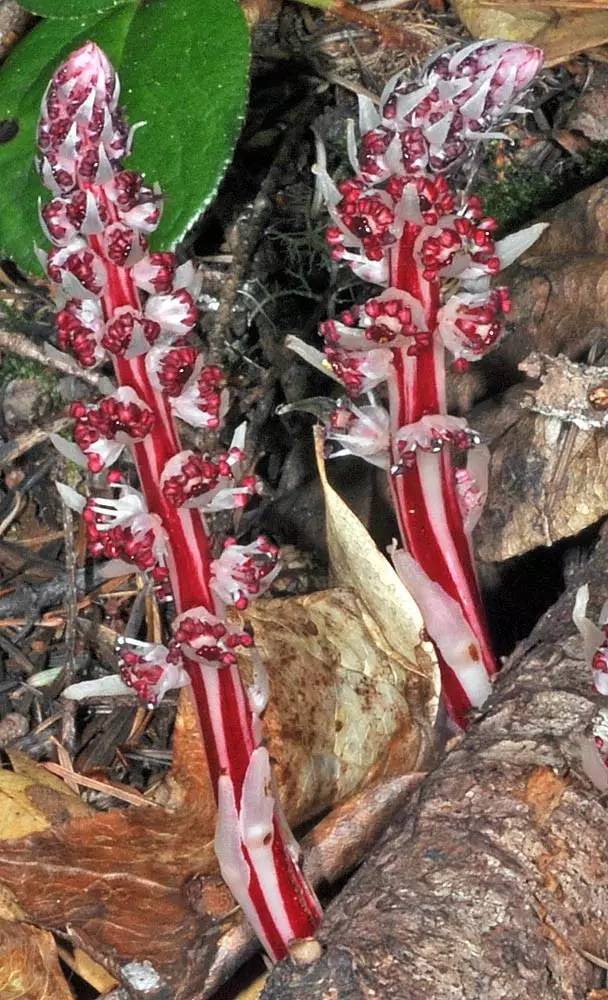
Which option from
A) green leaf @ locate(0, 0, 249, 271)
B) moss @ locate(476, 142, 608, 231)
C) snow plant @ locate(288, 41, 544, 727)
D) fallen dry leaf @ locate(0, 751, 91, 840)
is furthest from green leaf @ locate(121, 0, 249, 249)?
fallen dry leaf @ locate(0, 751, 91, 840)

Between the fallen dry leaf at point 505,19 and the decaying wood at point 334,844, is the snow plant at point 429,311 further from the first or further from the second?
the fallen dry leaf at point 505,19

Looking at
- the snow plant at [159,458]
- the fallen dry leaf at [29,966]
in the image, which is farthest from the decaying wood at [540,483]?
the fallen dry leaf at [29,966]

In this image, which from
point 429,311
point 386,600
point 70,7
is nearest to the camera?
point 429,311

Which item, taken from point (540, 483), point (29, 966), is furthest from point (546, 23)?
point (29, 966)

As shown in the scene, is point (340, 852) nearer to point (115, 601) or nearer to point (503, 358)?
point (115, 601)

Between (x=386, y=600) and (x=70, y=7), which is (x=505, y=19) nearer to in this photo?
(x=70, y=7)

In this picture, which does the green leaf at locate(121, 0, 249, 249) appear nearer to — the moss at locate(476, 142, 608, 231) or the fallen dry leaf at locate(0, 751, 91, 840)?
the moss at locate(476, 142, 608, 231)
